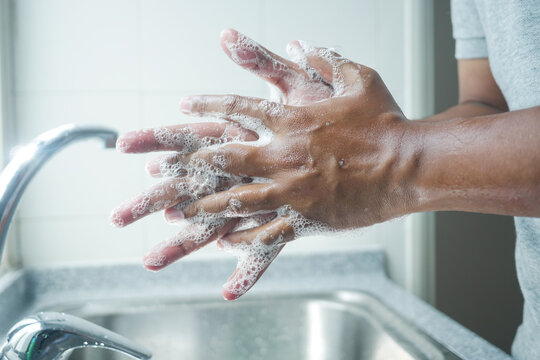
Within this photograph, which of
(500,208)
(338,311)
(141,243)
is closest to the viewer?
(500,208)

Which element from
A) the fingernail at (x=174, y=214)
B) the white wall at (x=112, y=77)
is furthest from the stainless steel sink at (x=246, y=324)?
the fingernail at (x=174, y=214)

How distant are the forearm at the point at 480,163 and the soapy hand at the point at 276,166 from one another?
0.02 m

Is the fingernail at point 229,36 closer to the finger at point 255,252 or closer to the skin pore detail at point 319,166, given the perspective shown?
the skin pore detail at point 319,166

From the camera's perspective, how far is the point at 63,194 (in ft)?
3.09

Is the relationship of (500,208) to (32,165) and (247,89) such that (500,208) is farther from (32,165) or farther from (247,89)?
(247,89)

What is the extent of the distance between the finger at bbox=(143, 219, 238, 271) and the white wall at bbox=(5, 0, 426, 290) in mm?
568

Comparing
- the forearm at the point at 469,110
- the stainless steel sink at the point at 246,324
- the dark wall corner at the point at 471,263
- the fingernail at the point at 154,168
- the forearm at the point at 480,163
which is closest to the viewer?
the forearm at the point at 480,163

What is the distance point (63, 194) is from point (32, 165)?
1.87 ft

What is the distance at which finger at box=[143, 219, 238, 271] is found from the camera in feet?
1.42

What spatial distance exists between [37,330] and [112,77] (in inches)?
27.7

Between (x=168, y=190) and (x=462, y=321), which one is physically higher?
(x=168, y=190)

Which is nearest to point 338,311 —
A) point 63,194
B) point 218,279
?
point 218,279

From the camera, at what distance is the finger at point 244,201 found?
0.40m

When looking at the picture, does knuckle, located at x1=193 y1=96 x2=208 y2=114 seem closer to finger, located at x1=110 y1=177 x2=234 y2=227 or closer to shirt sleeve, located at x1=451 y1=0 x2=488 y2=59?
finger, located at x1=110 y1=177 x2=234 y2=227
